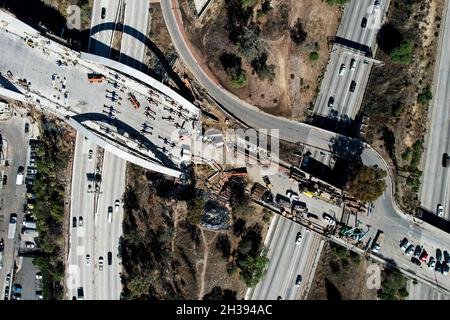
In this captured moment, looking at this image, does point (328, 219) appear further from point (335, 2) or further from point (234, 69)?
point (335, 2)

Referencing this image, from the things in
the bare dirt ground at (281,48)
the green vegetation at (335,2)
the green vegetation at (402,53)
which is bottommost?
the bare dirt ground at (281,48)

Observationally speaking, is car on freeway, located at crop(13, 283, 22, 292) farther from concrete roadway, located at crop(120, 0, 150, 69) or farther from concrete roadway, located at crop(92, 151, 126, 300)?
concrete roadway, located at crop(120, 0, 150, 69)

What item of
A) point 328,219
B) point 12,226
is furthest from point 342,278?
point 12,226

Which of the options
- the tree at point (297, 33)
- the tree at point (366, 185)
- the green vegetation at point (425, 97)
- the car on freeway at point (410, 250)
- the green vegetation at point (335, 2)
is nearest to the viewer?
the tree at point (366, 185)

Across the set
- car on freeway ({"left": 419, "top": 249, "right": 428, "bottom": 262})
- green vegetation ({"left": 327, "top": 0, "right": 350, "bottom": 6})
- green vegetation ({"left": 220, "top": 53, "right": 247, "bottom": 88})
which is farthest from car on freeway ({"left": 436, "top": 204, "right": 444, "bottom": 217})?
green vegetation ({"left": 220, "top": 53, "right": 247, "bottom": 88})

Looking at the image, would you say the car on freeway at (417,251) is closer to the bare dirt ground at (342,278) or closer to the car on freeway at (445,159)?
the bare dirt ground at (342,278)

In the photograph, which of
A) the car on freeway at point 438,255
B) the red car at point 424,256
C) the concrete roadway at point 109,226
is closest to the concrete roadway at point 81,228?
the concrete roadway at point 109,226
